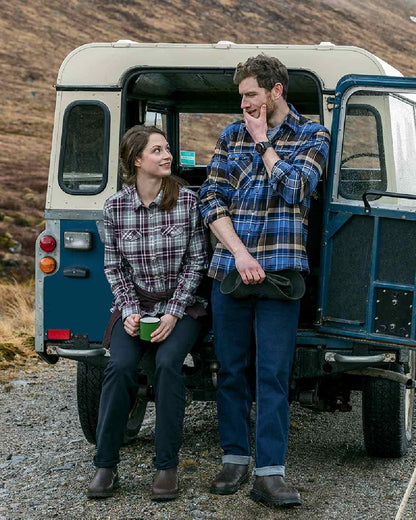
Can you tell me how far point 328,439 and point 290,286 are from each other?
182 cm

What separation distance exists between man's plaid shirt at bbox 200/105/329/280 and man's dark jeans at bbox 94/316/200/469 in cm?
48

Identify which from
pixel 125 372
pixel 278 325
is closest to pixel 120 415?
pixel 125 372

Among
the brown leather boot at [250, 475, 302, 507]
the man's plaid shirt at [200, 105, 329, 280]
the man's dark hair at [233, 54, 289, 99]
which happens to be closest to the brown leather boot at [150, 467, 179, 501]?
the brown leather boot at [250, 475, 302, 507]

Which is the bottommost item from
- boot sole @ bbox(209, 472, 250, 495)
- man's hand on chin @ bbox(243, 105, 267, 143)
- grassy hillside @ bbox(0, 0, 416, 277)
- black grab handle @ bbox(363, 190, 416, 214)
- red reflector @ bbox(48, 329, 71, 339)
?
boot sole @ bbox(209, 472, 250, 495)

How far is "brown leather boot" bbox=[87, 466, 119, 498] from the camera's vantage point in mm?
4262

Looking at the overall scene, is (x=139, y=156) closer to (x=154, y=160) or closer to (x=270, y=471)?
(x=154, y=160)

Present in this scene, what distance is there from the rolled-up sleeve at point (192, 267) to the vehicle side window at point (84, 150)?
719 millimetres

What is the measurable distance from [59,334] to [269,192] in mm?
1552

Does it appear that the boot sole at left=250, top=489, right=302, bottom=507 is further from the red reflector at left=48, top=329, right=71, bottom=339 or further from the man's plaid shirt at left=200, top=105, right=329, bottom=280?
the red reflector at left=48, top=329, right=71, bottom=339

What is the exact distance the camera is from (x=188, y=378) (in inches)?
→ 187

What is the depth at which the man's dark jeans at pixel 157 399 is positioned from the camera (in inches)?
166

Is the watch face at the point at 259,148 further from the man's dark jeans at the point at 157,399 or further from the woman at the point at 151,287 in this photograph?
the man's dark jeans at the point at 157,399

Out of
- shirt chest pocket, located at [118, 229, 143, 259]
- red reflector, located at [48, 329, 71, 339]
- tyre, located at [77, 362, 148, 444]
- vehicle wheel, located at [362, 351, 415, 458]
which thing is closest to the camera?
shirt chest pocket, located at [118, 229, 143, 259]

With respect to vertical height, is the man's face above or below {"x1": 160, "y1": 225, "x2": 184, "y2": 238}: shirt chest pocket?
above
